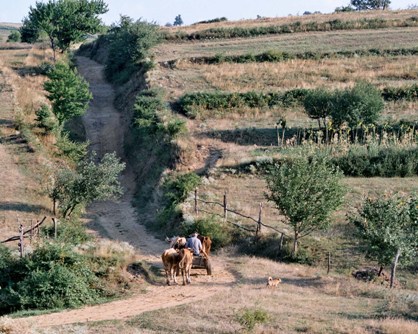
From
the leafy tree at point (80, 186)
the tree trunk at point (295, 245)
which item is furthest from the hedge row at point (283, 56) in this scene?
the tree trunk at point (295, 245)

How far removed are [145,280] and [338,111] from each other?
21841mm

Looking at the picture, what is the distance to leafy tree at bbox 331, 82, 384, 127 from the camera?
38406 millimetres

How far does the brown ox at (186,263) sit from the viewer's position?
2067 centimetres

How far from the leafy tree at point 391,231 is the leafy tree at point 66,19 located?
44.5 meters

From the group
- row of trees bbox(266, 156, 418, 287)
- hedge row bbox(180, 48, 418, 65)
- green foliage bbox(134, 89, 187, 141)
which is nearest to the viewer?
row of trees bbox(266, 156, 418, 287)

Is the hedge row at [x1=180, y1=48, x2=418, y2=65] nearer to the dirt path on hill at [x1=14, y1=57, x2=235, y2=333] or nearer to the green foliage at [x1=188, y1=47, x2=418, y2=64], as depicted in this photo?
the green foliage at [x1=188, y1=47, x2=418, y2=64]

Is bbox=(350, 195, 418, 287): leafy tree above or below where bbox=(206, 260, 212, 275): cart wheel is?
above

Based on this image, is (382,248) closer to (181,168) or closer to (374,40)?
(181,168)

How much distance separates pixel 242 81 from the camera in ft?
165

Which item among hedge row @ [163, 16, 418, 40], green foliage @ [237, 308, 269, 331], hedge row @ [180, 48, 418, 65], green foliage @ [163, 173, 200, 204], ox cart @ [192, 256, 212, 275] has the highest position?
hedge row @ [163, 16, 418, 40]

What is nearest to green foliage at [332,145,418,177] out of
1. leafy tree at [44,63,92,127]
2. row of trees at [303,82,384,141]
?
row of trees at [303,82,384,141]

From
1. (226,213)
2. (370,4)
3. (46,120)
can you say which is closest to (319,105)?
(226,213)

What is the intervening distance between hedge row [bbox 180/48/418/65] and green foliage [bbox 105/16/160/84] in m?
4.76

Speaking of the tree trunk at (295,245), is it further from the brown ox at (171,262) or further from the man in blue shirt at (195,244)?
the brown ox at (171,262)
